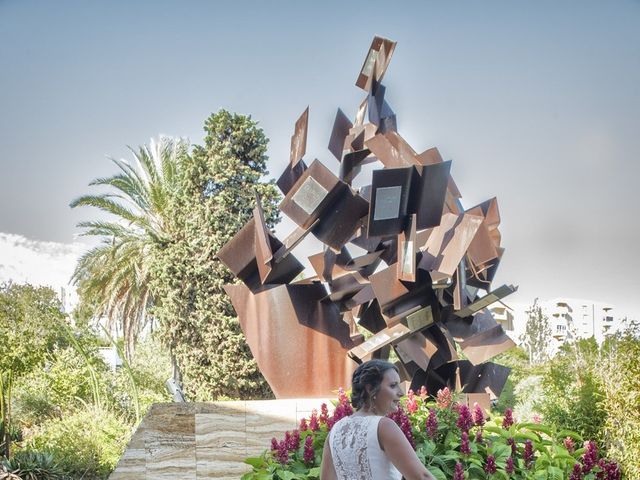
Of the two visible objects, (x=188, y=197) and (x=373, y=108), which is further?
(x=188, y=197)

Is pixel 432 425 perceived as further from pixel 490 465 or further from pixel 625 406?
pixel 625 406

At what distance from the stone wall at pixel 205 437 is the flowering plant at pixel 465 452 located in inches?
104

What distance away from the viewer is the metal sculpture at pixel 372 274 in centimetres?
730

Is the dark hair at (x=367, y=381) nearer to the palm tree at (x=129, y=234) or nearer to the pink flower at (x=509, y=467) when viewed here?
the pink flower at (x=509, y=467)

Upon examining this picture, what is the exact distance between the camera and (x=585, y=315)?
4353 centimetres

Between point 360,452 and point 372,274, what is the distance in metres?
4.60

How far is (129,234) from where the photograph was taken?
2061 centimetres

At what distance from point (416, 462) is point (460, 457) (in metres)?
2.04

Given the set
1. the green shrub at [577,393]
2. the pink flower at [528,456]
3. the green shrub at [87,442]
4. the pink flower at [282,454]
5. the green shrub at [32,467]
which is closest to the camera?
the pink flower at [528,456]

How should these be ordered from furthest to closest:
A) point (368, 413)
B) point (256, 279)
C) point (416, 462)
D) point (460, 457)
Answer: point (256, 279), point (460, 457), point (368, 413), point (416, 462)

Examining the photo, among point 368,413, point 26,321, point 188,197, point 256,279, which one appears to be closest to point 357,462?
point 368,413

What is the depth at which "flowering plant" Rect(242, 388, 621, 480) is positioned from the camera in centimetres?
474

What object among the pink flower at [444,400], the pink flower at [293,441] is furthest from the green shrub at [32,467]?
the pink flower at [444,400]

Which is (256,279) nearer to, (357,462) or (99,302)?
(357,462)
